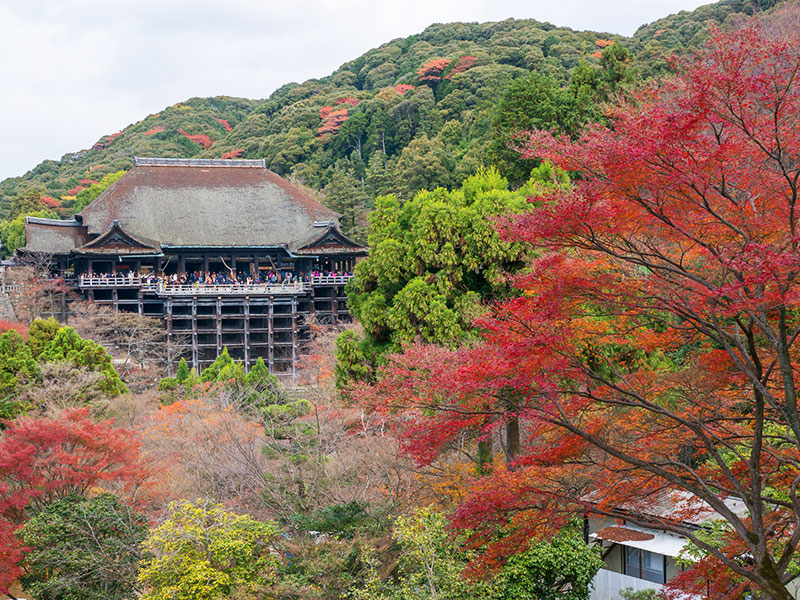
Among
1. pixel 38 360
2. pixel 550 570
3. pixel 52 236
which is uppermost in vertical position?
pixel 52 236

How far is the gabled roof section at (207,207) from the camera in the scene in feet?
129

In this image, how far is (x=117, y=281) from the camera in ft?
120

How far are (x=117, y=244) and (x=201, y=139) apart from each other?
45.4m

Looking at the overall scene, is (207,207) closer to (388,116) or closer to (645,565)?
(388,116)

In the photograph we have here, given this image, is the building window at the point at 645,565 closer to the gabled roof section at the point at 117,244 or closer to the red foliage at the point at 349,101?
the gabled roof section at the point at 117,244

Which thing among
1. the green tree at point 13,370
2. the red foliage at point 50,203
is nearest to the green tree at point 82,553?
the green tree at point 13,370

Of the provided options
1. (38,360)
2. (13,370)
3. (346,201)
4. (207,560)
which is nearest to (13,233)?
(346,201)

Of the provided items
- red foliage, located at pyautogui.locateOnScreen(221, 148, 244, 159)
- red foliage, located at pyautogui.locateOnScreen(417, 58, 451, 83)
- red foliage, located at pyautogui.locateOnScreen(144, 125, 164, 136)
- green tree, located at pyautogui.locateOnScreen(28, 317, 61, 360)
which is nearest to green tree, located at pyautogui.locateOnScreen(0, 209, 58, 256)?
red foliage, located at pyautogui.locateOnScreen(221, 148, 244, 159)

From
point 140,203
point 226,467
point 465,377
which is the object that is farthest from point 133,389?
point 465,377

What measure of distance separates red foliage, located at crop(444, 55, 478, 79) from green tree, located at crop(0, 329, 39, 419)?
5638 centimetres

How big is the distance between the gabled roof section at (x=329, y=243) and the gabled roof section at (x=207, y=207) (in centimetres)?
53

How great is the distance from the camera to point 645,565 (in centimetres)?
1291

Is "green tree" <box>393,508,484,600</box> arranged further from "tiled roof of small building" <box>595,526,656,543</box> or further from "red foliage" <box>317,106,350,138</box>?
"red foliage" <box>317,106,350,138</box>

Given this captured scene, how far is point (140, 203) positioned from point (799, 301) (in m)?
38.8
